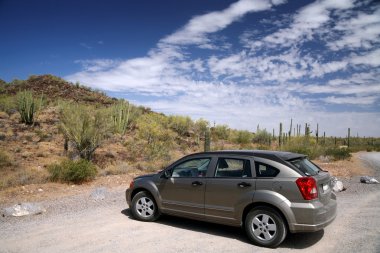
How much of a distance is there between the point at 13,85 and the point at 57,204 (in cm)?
4514

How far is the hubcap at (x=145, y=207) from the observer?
24.6 ft

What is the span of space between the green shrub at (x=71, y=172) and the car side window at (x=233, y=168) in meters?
7.12

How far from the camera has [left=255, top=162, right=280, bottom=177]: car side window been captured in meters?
5.96

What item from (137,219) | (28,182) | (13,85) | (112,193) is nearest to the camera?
(137,219)

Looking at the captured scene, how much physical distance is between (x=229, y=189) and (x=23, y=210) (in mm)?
5126

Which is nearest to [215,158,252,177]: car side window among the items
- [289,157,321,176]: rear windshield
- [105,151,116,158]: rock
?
[289,157,321,176]: rear windshield

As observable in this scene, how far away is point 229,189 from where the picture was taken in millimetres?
6301

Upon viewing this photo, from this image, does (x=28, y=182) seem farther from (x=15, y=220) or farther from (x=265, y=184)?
(x=265, y=184)

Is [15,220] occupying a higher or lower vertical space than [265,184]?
lower

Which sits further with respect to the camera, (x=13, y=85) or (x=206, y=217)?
(x=13, y=85)

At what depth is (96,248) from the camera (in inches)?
232

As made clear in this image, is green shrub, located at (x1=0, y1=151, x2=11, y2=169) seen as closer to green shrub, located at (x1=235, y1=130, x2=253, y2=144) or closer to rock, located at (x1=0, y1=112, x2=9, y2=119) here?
rock, located at (x1=0, y1=112, x2=9, y2=119)

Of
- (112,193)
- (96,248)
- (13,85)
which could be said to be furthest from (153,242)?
(13,85)

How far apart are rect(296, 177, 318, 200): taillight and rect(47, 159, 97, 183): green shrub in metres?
8.70
